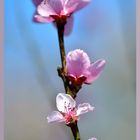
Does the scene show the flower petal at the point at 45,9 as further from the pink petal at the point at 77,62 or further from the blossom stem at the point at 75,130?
the blossom stem at the point at 75,130

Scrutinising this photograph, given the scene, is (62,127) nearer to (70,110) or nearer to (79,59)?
(70,110)

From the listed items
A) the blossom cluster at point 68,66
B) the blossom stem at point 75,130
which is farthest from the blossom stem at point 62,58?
the blossom stem at point 75,130

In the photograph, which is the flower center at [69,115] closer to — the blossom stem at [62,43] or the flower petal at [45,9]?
the blossom stem at [62,43]

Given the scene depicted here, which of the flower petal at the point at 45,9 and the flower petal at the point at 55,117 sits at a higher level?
the flower petal at the point at 45,9

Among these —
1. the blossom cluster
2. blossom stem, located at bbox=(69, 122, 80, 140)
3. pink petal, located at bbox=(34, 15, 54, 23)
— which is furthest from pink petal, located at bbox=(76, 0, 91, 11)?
blossom stem, located at bbox=(69, 122, 80, 140)

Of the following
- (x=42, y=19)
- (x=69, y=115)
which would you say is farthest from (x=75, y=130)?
(x=42, y=19)

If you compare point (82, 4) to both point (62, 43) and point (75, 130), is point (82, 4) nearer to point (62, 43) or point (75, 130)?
point (62, 43)

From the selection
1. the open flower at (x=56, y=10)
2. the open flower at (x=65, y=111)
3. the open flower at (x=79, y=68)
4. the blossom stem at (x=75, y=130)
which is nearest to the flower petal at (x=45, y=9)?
the open flower at (x=56, y=10)

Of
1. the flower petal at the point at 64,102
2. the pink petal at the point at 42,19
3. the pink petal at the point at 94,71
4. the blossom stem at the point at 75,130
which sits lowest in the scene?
the blossom stem at the point at 75,130
